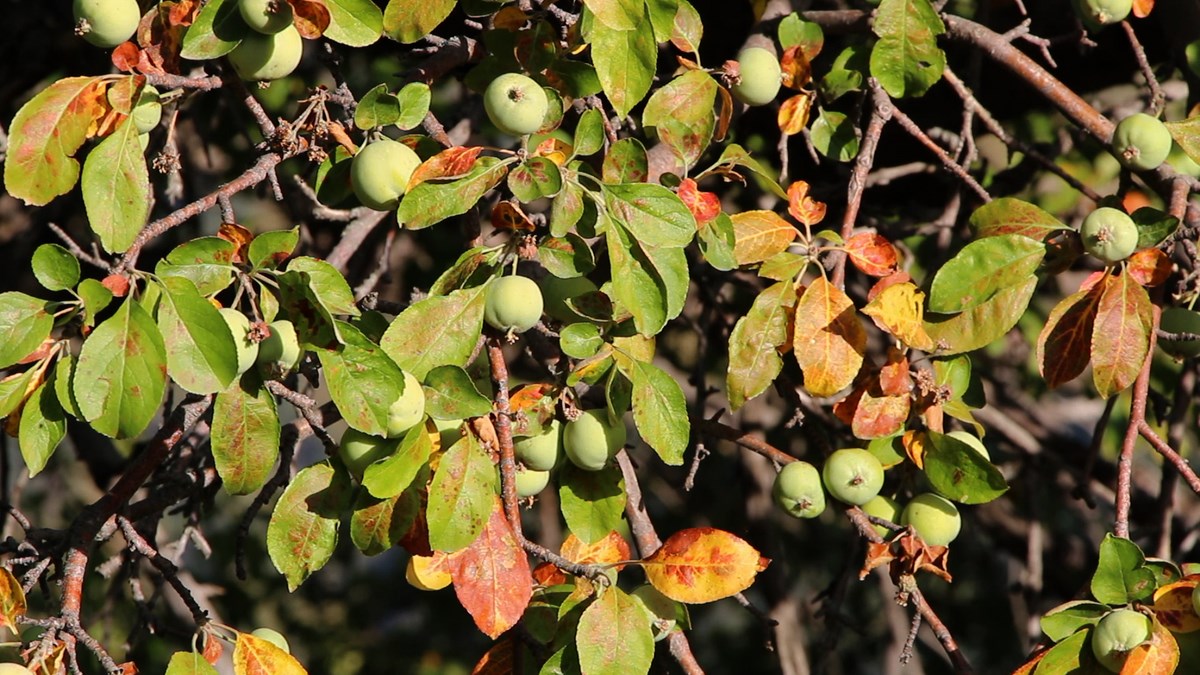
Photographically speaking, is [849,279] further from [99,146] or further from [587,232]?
[99,146]

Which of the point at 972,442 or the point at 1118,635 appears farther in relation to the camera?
the point at 972,442

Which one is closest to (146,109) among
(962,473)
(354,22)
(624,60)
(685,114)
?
(354,22)

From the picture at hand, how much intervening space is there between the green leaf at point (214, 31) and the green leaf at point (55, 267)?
0.20m

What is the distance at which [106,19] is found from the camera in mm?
1080

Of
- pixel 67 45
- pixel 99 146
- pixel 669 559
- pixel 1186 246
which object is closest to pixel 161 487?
pixel 99 146

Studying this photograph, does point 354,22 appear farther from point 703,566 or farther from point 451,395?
point 703,566

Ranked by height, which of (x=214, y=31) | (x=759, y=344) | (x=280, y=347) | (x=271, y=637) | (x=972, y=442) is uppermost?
(x=214, y=31)

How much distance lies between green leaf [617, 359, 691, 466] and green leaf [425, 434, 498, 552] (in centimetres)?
15

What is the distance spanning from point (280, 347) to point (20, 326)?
208mm

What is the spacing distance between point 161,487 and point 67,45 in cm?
108

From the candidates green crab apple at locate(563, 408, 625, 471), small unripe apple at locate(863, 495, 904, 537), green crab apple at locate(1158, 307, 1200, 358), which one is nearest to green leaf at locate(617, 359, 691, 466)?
green crab apple at locate(563, 408, 625, 471)

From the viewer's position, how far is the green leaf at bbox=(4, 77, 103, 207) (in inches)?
42.8

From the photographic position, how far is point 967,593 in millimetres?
3143

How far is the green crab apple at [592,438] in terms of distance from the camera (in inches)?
46.6
